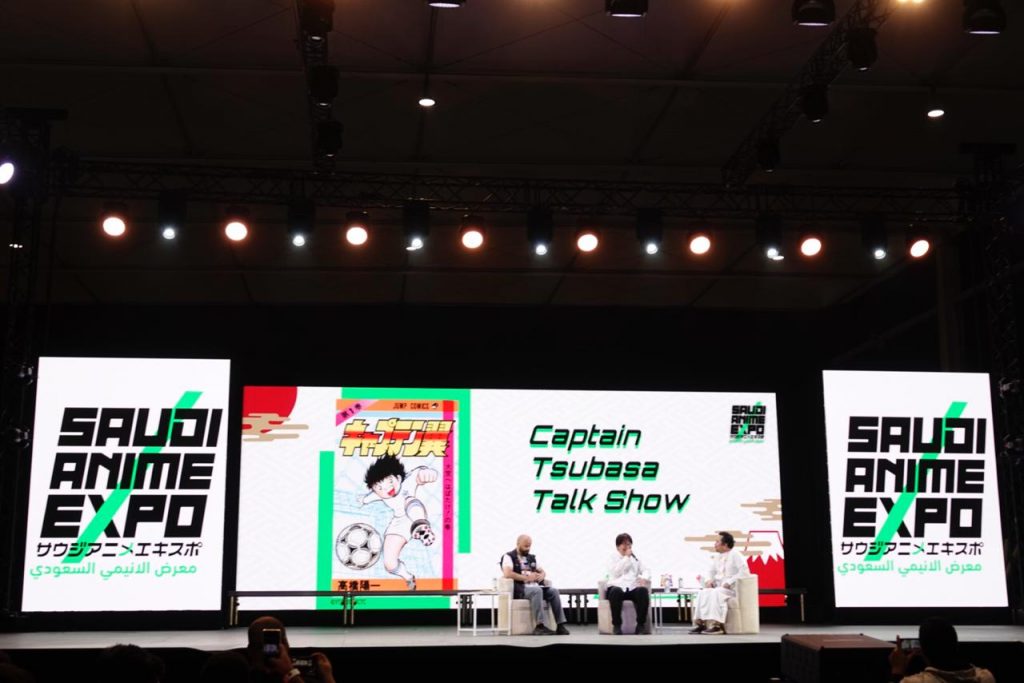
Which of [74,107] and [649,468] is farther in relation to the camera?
[649,468]

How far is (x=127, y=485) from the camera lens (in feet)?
32.2

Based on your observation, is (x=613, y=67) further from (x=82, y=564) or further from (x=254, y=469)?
(x=82, y=564)

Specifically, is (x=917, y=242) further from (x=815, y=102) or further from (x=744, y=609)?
(x=744, y=609)

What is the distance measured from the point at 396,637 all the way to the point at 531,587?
4.29 ft

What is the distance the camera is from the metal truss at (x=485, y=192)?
8.80 metres

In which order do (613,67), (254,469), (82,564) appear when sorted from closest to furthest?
(613,67) → (82,564) → (254,469)

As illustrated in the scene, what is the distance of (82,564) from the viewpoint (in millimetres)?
9570

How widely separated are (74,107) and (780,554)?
743cm

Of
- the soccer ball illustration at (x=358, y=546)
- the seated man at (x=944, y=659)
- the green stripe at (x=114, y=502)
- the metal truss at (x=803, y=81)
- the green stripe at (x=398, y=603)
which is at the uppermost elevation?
the metal truss at (x=803, y=81)

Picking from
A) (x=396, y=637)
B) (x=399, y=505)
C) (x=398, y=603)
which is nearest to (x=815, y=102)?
(x=396, y=637)

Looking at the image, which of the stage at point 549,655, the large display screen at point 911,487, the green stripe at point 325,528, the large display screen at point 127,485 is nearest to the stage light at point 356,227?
the large display screen at point 127,485

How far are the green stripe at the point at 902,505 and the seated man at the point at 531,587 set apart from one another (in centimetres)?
313

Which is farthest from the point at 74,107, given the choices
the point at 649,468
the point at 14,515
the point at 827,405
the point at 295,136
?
the point at 827,405

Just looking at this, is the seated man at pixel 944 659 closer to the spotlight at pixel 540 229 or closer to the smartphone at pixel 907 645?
the smartphone at pixel 907 645
